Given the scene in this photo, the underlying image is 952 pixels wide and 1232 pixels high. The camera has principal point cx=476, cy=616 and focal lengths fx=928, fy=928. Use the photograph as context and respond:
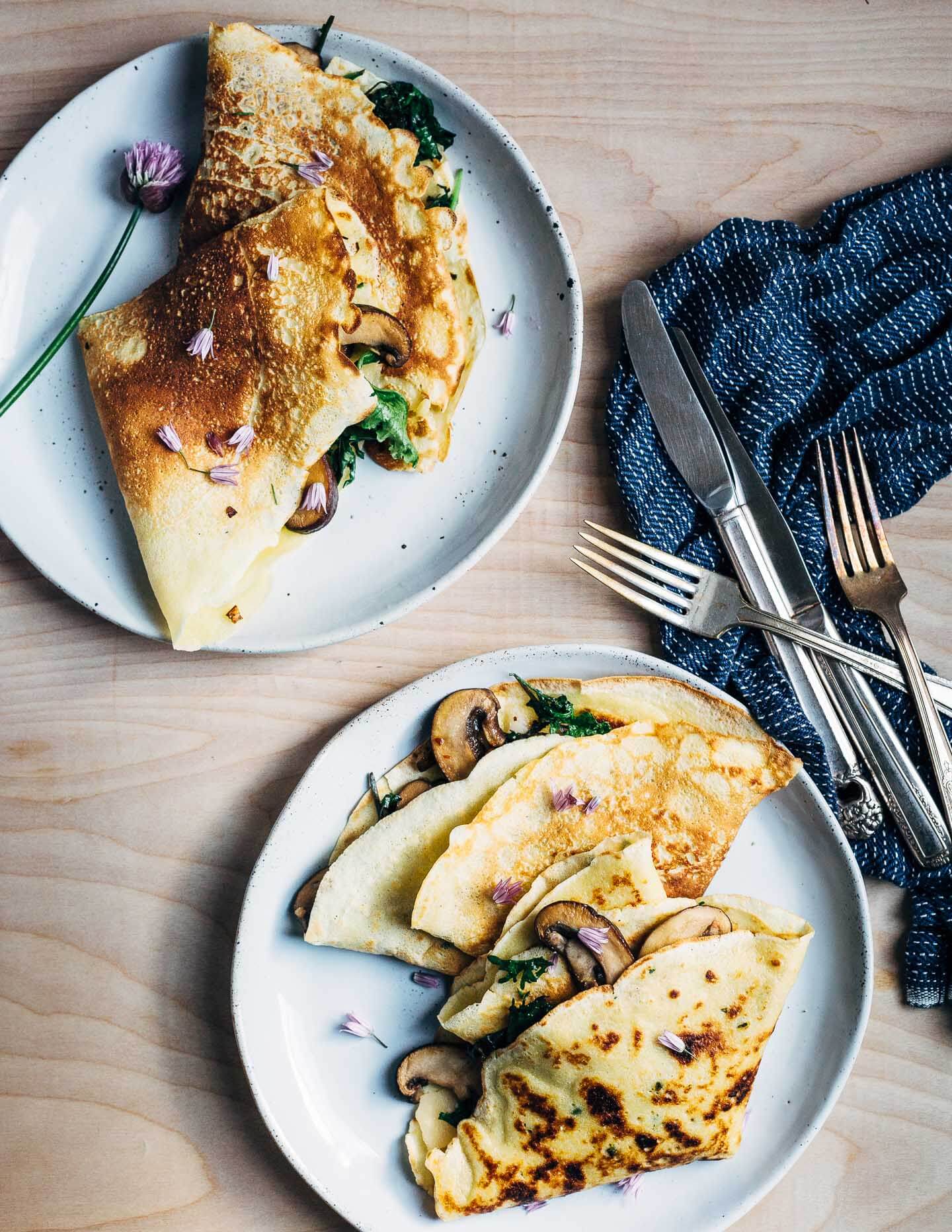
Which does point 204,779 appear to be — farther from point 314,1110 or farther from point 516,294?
point 516,294

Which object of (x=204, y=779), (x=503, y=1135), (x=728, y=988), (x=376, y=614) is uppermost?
(x=376, y=614)

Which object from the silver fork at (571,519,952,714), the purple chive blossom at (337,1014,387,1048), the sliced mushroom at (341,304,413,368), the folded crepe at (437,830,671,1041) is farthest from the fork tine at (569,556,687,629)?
the purple chive blossom at (337,1014,387,1048)

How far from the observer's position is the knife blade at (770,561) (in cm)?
189

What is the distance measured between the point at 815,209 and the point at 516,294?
69 cm

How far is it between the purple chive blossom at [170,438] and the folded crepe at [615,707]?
2.49 feet

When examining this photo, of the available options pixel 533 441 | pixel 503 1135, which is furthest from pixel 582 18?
pixel 503 1135

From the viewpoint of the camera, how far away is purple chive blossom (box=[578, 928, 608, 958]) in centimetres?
162

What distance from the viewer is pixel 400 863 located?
180cm

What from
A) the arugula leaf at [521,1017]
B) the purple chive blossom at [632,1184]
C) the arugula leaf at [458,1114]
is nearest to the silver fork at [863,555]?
the arugula leaf at [521,1017]

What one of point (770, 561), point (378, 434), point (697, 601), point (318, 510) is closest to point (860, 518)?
point (770, 561)

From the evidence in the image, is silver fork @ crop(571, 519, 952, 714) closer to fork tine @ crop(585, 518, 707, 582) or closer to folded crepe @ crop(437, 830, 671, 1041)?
fork tine @ crop(585, 518, 707, 582)

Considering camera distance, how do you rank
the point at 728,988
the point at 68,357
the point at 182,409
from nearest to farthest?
the point at 728,988, the point at 182,409, the point at 68,357

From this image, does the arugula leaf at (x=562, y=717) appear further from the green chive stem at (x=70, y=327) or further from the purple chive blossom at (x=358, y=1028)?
the green chive stem at (x=70, y=327)

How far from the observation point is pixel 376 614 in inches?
72.8
